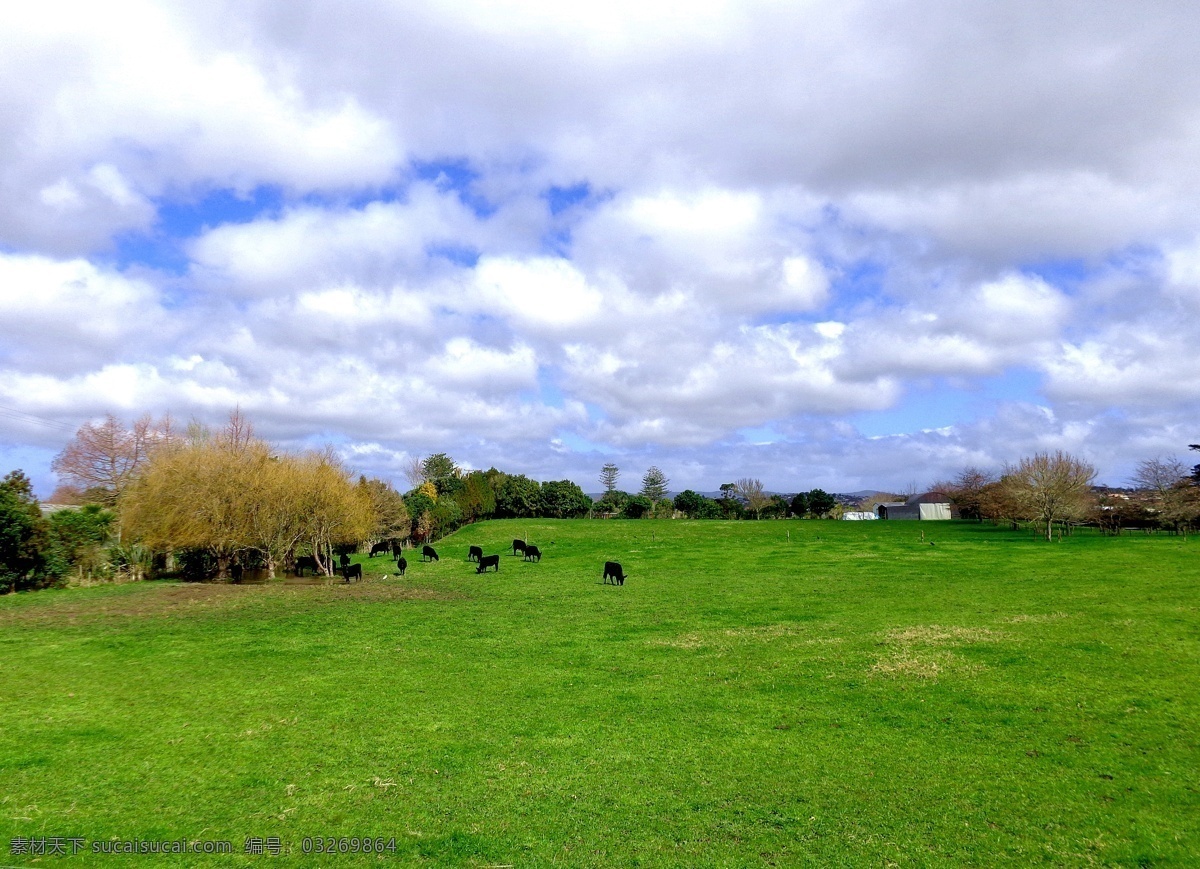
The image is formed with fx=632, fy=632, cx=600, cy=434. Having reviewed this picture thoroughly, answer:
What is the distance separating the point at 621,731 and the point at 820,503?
272ft

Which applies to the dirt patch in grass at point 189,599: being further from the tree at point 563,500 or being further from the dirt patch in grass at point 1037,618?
the tree at point 563,500

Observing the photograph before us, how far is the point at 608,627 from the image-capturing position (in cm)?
1989

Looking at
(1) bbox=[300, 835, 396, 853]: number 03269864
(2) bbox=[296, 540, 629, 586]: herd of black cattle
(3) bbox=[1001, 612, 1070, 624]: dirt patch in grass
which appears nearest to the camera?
(1) bbox=[300, 835, 396, 853]: number 03269864

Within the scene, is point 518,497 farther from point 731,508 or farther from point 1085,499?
point 1085,499

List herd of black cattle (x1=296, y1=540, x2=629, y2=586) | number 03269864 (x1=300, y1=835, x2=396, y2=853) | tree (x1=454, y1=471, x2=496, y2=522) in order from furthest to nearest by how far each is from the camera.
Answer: tree (x1=454, y1=471, x2=496, y2=522), herd of black cattle (x1=296, y1=540, x2=629, y2=586), number 03269864 (x1=300, y1=835, x2=396, y2=853)

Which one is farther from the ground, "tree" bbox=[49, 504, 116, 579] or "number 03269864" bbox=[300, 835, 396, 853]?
"tree" bbox=[49, 504, 116, 579]

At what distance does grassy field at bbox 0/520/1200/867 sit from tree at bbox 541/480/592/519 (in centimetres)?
6745

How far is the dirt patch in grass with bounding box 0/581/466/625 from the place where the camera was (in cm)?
2125

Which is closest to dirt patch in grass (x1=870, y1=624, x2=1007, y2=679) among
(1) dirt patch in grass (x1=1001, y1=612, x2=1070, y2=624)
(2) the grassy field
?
(2) the grassy field

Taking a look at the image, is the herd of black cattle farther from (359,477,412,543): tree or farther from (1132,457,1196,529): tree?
(1132,457,1196,529): tree

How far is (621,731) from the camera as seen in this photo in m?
10.8

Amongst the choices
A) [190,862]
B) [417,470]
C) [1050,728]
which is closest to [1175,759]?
[1050,728]

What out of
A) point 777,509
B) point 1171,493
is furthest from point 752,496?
point 1171,493

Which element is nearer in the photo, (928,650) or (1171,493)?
(928,650)
